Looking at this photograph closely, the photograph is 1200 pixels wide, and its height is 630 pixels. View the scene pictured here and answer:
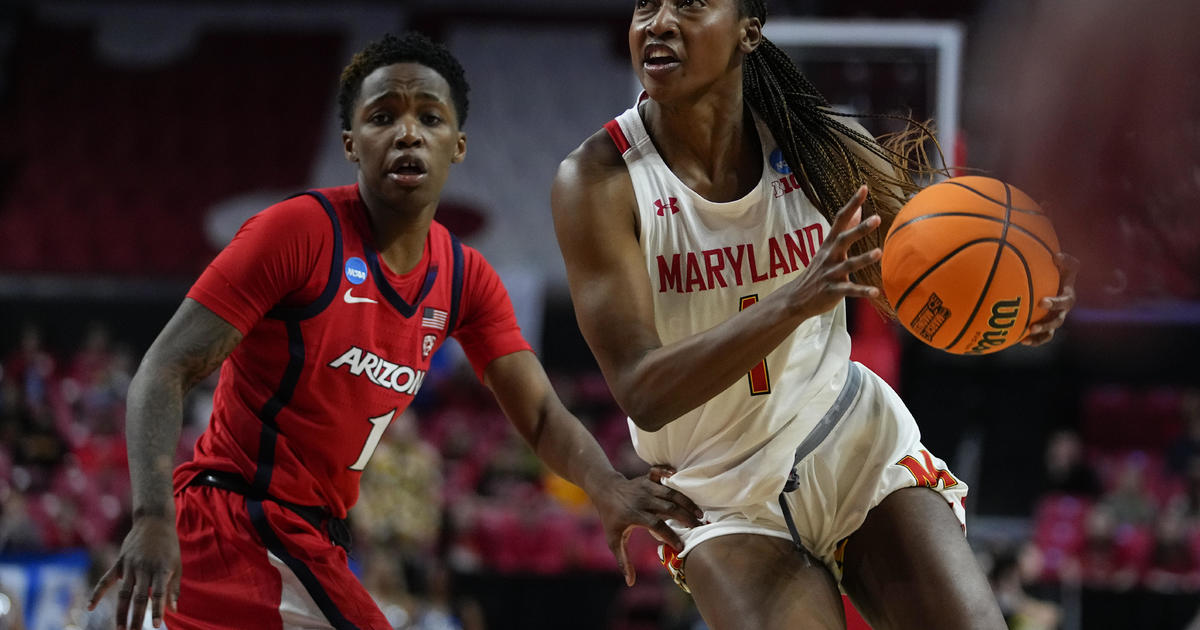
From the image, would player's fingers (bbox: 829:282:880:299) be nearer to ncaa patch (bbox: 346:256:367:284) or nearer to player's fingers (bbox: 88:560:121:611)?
ncaa patch (bbox: 346:256:367:284)

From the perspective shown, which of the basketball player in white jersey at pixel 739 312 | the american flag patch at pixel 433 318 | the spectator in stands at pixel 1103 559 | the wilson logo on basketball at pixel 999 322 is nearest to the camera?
the wilson logo on basketball at pixel 999 322

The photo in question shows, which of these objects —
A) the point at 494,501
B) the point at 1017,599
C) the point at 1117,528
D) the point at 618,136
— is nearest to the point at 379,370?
the point at 618,136

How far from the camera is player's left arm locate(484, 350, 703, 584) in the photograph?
3.17 metres

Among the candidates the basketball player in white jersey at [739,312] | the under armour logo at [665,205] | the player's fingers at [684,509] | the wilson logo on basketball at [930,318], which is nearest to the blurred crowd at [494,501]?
the player's fingers at [684,509]

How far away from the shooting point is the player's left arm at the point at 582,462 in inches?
125

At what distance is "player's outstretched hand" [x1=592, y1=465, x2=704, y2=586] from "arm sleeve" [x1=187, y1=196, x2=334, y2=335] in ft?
3.23

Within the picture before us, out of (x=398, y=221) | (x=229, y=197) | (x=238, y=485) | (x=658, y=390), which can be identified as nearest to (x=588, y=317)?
(x=658, y=390)

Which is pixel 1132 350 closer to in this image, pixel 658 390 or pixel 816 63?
pixel 816 63

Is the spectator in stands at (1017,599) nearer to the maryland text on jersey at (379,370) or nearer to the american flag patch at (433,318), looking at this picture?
the american flag patch at (433,318)

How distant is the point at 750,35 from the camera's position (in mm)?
3143

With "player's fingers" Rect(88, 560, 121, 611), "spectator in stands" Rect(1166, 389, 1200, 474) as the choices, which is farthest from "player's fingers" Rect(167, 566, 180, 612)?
"spectator in stands" Rect(1166, 389, 1200, 474)

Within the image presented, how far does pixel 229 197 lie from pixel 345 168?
5.36ft

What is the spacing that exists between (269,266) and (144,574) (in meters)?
0.87

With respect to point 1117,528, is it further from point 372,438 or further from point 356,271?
point 356,271
